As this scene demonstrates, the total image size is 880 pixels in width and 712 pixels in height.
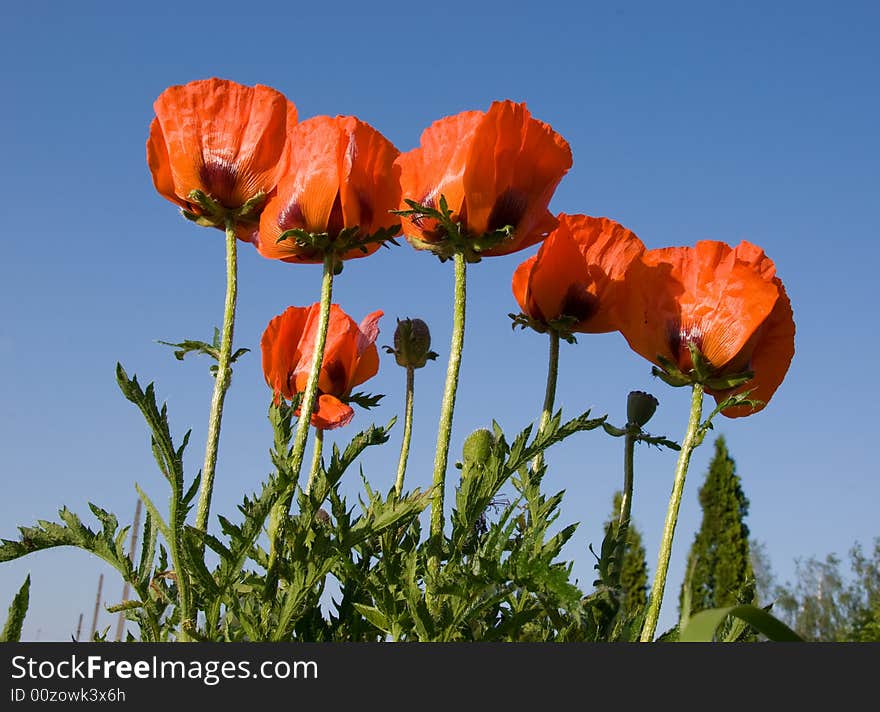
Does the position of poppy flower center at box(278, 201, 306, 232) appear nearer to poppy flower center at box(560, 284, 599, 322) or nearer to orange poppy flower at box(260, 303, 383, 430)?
orange poppy flower at box(260, 303, 383, 430)

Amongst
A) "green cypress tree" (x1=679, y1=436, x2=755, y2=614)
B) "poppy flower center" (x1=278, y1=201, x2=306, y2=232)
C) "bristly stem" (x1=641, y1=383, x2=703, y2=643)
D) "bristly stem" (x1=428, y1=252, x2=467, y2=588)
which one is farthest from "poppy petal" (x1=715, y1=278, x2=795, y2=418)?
"green cypress tree" (x1=679, y1=436, x2=755, y2=614)

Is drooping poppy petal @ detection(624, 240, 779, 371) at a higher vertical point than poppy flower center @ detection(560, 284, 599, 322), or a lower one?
lower

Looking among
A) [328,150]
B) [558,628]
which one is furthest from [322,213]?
[558,628]

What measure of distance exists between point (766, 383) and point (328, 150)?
3.30 feet

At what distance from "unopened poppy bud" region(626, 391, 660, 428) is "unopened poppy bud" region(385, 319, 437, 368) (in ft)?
1.67

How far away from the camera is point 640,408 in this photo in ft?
6.75

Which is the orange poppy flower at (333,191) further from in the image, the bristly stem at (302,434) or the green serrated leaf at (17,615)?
the green serrated leaf at (17,615)

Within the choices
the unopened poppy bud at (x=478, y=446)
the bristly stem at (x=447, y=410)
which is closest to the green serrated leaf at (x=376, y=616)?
the bristly stem at (x=447, y=410)

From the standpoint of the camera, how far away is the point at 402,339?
91.1 inches

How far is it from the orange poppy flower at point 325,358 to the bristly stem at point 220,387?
0.33 metres

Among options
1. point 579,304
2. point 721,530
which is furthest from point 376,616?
point 721,530

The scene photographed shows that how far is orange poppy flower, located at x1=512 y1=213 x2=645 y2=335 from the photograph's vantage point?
2.17m

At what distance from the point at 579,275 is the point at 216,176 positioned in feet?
2.63

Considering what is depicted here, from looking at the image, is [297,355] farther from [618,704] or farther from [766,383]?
[618,704]
